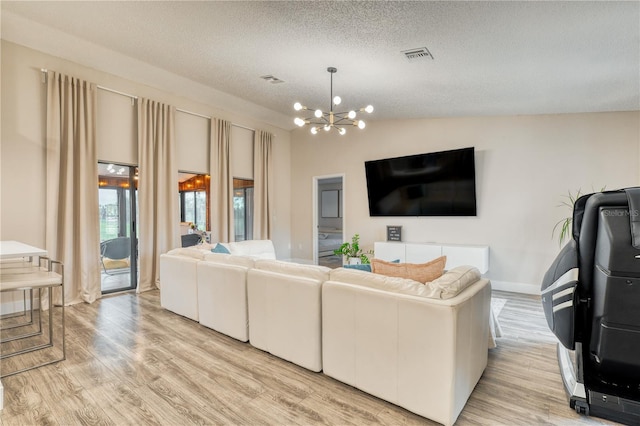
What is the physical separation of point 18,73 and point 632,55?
6.63 m

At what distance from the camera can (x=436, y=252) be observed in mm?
5359

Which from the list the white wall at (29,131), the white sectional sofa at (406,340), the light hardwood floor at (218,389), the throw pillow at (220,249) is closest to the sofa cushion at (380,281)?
the white sectional sofa at (406,340)

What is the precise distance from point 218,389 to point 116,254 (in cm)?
393

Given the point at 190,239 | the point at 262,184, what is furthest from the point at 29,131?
the point at 262,184

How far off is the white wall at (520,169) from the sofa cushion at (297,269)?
380 centimetres

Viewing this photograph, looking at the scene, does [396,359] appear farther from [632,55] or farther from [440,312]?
[632,55]

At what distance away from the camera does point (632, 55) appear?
2.86 metres

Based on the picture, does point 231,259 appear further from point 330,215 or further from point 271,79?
point 330,215

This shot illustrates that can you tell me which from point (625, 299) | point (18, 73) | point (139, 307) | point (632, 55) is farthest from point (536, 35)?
point (18, 73)

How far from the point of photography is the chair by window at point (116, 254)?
5137 mm

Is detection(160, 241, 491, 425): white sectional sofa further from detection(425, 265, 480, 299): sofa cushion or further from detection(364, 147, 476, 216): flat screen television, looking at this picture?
detection(364, 147, 476, 216): flat screen television

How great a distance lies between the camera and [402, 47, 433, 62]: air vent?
10.7 feet

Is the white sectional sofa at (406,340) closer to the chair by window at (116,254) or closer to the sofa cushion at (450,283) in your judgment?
the sofa cushion at (450,283)

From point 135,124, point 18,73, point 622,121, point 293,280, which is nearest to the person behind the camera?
point 293,280
